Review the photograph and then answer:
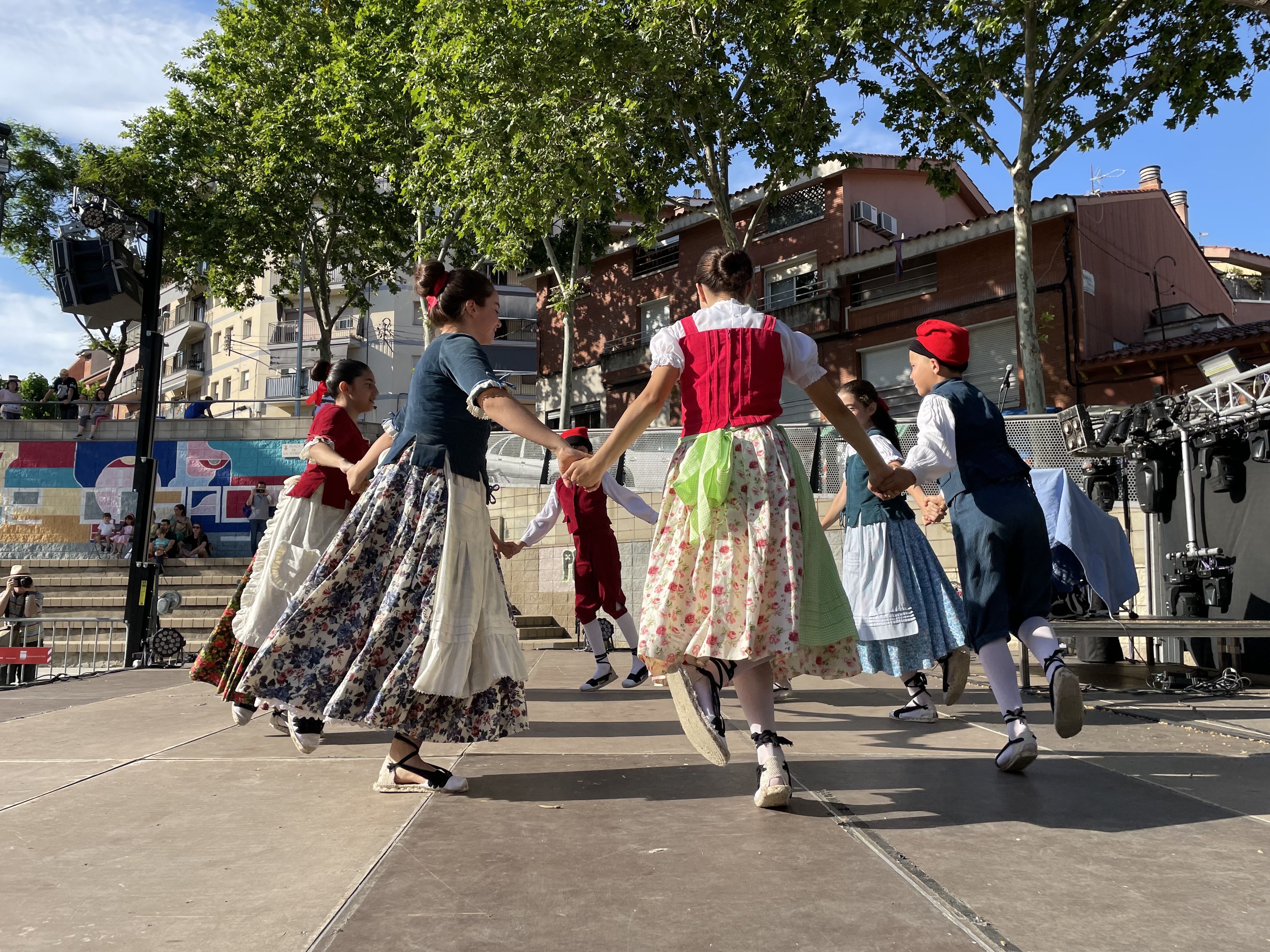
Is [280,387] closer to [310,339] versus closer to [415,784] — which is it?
[310,339]

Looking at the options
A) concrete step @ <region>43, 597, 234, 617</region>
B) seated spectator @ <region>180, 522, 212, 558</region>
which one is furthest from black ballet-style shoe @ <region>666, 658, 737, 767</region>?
seated spectator @ <region>180, 522, 212, 558</region>

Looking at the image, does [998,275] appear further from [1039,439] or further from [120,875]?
[120,875]

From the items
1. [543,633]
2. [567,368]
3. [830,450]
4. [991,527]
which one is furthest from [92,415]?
[991,527]

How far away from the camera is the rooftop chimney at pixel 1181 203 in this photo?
1453 inches

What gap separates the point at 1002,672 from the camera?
4.04 meters

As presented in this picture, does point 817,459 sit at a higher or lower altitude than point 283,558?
higher

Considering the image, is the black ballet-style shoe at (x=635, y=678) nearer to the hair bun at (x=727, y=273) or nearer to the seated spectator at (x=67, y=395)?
the hair bun at (x=727, y=273)

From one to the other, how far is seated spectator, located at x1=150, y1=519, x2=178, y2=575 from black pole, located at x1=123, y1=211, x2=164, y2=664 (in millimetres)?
11101

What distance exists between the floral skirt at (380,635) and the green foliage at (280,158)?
72.7 feet

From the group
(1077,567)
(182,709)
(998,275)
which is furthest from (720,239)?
(182,709)

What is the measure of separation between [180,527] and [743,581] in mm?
23741

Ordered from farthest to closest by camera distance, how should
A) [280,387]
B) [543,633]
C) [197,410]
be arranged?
[280,387] < [197,410] < [543,633]

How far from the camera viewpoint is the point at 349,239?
30.8m

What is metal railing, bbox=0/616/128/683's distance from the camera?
1018cm
